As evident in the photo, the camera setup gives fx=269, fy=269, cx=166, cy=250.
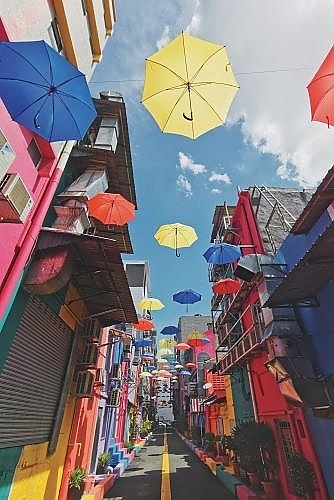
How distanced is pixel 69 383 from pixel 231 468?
37.6ft

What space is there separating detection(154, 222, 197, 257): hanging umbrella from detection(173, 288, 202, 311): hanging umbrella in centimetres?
445

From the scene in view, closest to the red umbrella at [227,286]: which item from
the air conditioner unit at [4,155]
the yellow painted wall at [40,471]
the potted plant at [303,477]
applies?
the potted plant at [303,477]

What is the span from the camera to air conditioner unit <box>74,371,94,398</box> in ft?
27.4

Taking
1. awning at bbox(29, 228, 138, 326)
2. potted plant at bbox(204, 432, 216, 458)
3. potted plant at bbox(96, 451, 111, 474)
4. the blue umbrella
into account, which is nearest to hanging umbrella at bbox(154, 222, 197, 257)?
the blue umbrella

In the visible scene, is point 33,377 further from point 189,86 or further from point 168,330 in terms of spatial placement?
point 168,330

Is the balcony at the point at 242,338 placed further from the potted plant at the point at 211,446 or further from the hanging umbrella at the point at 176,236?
the potted plant at the point at 211,446

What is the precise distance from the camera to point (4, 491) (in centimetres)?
500

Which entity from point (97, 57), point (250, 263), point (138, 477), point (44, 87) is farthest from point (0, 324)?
point (138, 477)

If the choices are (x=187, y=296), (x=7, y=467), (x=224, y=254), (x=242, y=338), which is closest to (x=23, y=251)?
(x=7, y=467)

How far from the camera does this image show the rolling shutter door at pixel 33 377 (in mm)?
5223

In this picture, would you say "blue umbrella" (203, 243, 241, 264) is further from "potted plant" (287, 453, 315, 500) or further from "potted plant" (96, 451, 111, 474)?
"potted plant" (96, 451, 111, 474)

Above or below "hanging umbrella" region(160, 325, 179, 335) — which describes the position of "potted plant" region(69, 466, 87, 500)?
below

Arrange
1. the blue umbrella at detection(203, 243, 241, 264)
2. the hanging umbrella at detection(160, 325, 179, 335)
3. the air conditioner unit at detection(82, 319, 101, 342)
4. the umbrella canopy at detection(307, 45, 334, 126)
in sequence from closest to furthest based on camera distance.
Result: the umbrella canopy at detection(307, 45, 334, 126)
the air conditioner unit at detection(82, 319, 101, 342)
the blue umbrella at detection(203, 243, 241, 264)
the hanging umbrella at detection(160, 325, 179, 335)

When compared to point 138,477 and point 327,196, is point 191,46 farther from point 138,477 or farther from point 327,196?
point 138,477
